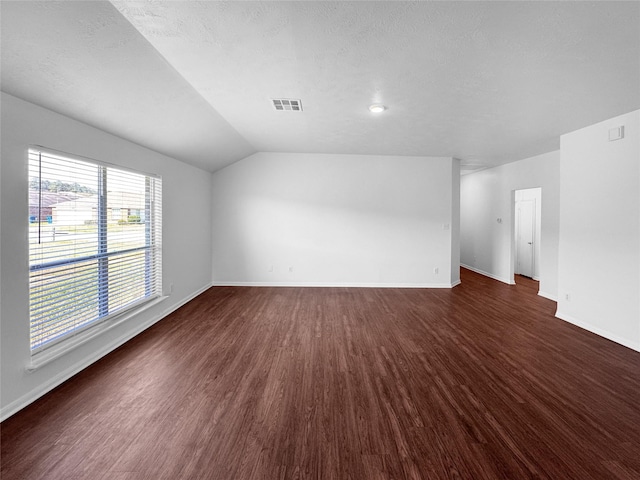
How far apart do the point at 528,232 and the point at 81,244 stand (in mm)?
8569

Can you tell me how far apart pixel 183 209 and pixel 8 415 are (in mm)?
3133

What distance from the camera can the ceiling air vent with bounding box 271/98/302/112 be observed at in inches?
118

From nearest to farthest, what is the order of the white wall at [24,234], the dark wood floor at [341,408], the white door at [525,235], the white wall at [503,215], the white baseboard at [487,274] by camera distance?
the dark wood floor at [341,408]
the white wall at [24,234]
the white wall at [503,215]
the white baseboard at [487,274]
the white door at [525,235]

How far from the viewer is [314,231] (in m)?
5.68

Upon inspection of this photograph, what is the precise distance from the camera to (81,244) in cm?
257

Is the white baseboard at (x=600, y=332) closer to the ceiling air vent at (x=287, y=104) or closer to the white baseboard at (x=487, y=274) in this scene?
the white baseboard at (x=487, y=274)

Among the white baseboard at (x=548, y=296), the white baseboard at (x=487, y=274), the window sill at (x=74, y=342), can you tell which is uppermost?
the white baseboard at (x=487, y=274)

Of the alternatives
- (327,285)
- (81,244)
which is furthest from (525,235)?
(81,244)

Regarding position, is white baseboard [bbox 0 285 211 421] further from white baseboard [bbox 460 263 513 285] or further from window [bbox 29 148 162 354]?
white baseboard [bbox 460 263 513 285]

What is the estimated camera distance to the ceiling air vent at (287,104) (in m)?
3.00

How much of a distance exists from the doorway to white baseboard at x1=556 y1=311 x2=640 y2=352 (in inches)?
99.5

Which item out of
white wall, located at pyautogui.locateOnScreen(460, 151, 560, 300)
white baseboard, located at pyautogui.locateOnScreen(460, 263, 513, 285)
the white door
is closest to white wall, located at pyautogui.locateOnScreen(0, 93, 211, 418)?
white wall, located at pyautogui.locateOnScreen(460, 151, 560, 300)

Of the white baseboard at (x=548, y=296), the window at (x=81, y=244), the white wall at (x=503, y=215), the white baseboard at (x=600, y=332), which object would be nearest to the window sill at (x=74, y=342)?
the window at (x=81, y=244)

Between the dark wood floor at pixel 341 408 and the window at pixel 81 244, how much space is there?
541 millimetres
